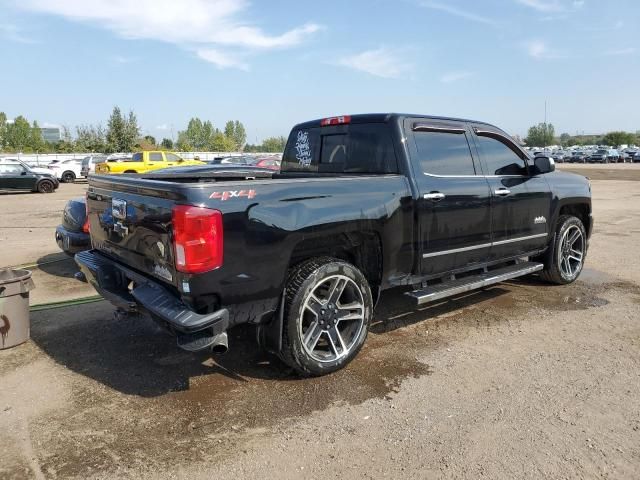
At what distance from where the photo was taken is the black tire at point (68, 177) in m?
30.0

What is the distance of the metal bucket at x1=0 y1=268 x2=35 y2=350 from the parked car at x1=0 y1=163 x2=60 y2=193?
63.9 feet

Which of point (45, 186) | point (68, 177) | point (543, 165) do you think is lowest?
point (45, 186)

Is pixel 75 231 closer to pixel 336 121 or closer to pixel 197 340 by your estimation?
pixel 336 121

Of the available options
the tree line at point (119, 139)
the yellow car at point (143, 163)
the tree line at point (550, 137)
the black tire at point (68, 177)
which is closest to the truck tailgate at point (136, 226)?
the yellow car at point (143, 163)

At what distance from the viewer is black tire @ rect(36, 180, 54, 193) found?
21.7 m

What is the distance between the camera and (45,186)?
21844 mm

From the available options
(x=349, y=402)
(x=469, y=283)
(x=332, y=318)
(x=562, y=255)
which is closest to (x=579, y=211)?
(x=562, y=255)

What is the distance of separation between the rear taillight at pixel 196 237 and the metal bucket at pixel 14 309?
6.37 feet

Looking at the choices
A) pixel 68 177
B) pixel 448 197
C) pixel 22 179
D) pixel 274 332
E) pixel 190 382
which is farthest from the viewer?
pixel 68 177

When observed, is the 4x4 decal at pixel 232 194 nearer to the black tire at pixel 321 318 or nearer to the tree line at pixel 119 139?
the black tire at pixel 321 318

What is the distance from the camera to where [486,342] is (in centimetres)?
457

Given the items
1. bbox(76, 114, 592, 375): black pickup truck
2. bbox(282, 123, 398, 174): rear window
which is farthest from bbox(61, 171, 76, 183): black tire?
bbox(282, 123, 398, 174): rear window

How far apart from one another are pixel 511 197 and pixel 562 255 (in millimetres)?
1618

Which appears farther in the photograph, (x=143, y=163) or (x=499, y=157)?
(x=143, y=163)
